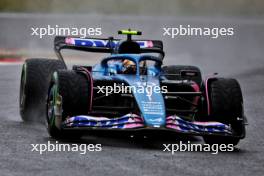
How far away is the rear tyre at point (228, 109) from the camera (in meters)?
12.5

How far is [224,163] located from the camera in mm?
Result: 10930

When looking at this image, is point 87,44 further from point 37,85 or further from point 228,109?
point 228,109

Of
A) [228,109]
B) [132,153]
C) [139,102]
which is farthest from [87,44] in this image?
[132,153]

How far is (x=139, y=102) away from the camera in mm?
12227

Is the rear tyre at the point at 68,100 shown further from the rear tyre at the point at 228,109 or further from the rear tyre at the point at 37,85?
the rear tyre at the point at 37,85

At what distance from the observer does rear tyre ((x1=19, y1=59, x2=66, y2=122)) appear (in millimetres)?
14703

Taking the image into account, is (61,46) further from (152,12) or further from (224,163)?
(152,12)

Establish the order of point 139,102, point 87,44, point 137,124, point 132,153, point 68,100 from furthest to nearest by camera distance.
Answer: point 87,44 → point 68,100 → point 139,102 → point 137,124 → point 132,153

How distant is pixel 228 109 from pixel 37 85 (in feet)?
10.8

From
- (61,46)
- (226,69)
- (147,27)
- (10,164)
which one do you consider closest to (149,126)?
(10,164)

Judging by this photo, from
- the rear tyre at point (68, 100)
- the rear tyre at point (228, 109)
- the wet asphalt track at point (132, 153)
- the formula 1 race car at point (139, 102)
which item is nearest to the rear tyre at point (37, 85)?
the wet asphalt track at point (132, 153)

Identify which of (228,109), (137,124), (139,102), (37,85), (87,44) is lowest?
(137,124)

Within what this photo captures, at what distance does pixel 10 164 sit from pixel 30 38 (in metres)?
20.1

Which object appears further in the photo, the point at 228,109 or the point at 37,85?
the point at 37,85
